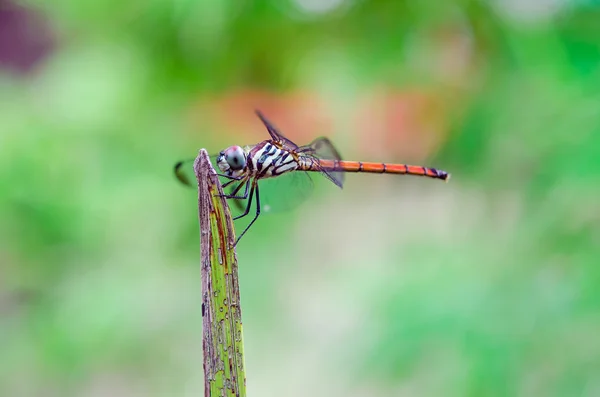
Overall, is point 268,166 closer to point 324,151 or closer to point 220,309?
point 324,151

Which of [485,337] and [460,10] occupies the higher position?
[460,10]

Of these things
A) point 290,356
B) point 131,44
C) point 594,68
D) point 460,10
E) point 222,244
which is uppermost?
point 131,44

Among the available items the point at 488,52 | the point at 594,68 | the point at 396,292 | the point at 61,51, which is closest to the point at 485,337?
the point at 396,292

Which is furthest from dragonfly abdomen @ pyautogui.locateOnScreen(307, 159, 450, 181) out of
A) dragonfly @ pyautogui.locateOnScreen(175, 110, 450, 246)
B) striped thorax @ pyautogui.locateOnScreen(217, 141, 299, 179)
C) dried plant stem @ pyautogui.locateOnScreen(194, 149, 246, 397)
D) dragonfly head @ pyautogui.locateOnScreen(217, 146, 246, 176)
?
dried plant stem @ pyautogui.locateOnScreen(194, 149, 246, 397)

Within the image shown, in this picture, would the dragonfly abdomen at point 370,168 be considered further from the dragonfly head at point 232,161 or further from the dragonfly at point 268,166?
the dragonfly head at point 232,161

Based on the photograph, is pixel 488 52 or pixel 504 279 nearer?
pixel 504 279

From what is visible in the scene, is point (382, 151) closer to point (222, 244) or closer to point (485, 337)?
point (485, 337)

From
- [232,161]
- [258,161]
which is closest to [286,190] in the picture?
[258,161]
